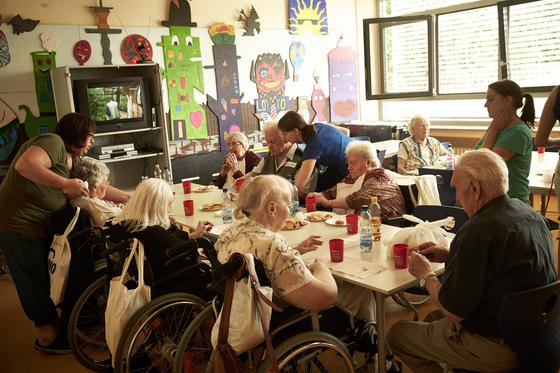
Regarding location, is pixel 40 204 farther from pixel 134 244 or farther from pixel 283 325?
pixel 283 325

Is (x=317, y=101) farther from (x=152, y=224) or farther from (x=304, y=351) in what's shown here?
(x=304, y=351)

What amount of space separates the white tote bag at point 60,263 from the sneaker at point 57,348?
40cm

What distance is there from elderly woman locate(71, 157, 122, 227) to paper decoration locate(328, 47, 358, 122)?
4.78m

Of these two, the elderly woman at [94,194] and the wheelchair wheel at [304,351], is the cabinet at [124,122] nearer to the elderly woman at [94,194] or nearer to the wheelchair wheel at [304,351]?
the elderly woman at [94,194]

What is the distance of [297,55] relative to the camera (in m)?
7.19

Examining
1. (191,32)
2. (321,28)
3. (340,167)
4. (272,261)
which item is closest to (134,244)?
(272,261)

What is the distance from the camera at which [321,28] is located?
24.4 ft

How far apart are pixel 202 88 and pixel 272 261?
4776mm

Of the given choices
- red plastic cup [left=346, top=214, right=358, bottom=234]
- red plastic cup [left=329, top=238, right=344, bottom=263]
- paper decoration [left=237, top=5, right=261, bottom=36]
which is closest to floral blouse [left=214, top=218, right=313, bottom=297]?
red plastic cup [left=329, top=238, right=344, bottom=263]

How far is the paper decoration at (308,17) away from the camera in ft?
23.4

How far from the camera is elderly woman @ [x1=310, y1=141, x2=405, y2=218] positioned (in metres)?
3.28

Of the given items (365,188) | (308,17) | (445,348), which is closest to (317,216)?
(365,188)

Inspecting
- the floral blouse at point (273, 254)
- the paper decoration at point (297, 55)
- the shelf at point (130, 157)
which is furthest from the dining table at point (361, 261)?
the paper decoration at point (297, 55)

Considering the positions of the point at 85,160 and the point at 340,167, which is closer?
the point at 85,160
